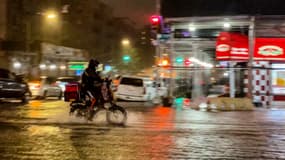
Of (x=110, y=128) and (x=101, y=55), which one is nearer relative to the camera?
(x=110, y=128)

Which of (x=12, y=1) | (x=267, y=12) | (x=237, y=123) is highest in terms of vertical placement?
(x=12, y=1)

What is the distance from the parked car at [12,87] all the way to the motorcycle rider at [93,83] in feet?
34.2

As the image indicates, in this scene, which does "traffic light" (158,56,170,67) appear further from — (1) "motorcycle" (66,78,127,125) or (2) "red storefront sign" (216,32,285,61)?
(1) "motorcycle" (66,78,127,125)

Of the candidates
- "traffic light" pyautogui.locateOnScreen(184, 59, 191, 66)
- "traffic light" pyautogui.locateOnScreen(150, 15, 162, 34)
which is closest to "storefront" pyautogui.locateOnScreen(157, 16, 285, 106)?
"traffic light" pyautogui.locateOnScreen(150, 15, 162, 34)

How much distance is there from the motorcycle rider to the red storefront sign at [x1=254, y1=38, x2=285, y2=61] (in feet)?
36.8

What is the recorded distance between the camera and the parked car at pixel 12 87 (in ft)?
79.3

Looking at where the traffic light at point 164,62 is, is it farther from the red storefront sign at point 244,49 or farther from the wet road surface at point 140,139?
the wet road surface at point 140,139

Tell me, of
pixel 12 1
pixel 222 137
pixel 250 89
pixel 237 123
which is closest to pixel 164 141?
pixel 222 137

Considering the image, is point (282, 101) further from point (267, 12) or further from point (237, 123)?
point (237, 123)

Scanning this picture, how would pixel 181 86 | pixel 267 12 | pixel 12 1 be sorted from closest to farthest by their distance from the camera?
1. pixel 267 12
2. pixel 181 86
3. pixel 12 1

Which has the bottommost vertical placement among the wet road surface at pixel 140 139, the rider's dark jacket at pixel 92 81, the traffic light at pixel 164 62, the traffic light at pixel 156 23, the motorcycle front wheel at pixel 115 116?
the wet road surface at pixel 140 139

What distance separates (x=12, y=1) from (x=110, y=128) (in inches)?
1359

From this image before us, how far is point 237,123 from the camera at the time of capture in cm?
1600

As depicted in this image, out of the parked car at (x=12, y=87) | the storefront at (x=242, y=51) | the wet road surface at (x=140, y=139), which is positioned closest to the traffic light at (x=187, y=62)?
the storefront at (x=242, y=51)
